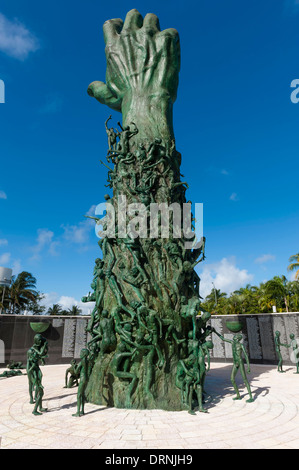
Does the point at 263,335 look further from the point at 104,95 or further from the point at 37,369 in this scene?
the point at 104,95

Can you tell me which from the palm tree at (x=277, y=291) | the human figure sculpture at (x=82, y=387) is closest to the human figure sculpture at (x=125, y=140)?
the human figure sculpture at (x=82, y=387)

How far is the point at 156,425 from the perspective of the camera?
6.67 m

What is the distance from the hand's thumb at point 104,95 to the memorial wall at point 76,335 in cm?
1329

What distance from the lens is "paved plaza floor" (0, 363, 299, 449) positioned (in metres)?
5.51

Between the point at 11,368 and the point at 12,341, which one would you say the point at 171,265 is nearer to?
the point at 11,368

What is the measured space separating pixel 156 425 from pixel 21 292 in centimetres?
3909

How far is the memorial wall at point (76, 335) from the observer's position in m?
17.3

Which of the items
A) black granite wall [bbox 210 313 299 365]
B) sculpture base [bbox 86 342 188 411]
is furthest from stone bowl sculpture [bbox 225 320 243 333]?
sculpture base [bbox 86 342 188 411]

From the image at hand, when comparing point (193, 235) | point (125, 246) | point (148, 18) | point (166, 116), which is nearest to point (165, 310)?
point (125, 246)

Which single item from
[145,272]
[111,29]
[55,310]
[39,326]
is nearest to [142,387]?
[145,272]

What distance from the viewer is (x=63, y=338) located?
1862cm

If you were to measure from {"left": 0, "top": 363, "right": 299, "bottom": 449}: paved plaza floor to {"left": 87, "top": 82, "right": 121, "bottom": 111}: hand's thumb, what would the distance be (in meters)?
13.6

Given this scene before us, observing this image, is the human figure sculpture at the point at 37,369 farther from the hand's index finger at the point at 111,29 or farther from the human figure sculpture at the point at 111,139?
the hand's index finger at the point at 111,29

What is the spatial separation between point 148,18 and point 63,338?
742 inches
